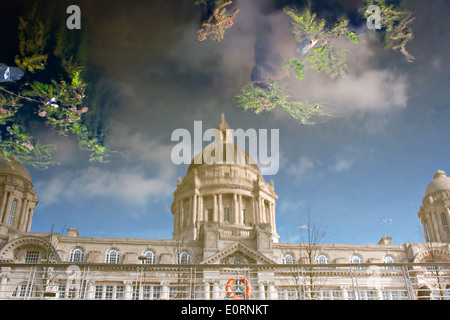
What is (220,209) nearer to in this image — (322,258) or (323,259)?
(322,258)

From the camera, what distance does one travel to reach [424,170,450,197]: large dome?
6694 cm

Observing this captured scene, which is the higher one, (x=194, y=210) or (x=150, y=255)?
(x=194, y=210)

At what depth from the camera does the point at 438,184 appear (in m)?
67.6

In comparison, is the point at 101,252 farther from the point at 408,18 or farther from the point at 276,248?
the point at 408,18

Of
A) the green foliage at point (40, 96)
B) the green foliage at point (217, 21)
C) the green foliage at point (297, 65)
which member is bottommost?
the green foliage at point (40, 96)

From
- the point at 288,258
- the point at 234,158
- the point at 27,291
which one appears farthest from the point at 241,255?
the point at 27,291

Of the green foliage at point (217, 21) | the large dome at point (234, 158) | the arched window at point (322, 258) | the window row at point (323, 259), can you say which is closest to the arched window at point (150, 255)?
the window row at point (323, 259)

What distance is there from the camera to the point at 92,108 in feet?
71.4

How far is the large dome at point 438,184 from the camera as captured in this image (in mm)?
66938

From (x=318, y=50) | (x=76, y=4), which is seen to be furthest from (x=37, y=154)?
(x=318, y=50)

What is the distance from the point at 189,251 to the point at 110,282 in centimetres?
1220

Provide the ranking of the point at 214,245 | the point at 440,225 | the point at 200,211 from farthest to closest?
the point at 200,211
the point at 440,225
the point at 214,245

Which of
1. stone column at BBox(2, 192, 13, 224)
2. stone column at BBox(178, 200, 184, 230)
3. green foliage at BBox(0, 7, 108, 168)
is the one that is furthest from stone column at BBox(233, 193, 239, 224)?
green foliage at BBox(0, 7, 108, 168)

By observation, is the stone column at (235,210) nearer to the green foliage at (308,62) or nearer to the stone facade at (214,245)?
the stone facade at (214,245)
